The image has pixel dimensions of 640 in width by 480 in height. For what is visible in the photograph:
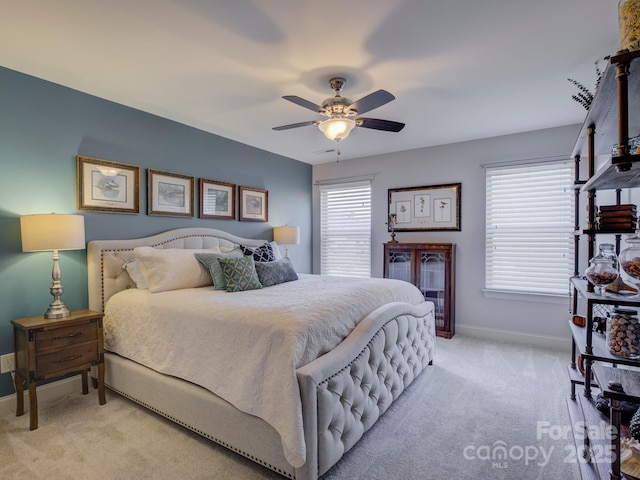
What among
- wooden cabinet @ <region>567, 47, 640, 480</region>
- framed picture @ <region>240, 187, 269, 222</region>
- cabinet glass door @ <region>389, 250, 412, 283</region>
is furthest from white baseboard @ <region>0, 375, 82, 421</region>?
cabinet glass door @ <region>389, 250, 412, 283</region>

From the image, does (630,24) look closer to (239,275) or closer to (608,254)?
(608,254)

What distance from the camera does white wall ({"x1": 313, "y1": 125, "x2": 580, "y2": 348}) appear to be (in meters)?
3.86

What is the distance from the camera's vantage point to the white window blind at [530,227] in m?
3.82

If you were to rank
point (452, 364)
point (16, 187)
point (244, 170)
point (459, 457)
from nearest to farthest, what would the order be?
point (459, 457) → point (16, 187) → point (452, 364) → point (244, 170)

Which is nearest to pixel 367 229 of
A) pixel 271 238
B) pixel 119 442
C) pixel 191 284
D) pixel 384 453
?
pixel 271 238

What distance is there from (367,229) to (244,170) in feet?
6.85

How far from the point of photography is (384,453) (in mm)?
1986

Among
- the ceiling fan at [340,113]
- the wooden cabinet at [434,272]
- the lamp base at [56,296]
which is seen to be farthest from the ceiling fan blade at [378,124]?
the lamp base at [56,296]

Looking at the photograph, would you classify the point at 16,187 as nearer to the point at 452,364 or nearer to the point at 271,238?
the point at 271,238

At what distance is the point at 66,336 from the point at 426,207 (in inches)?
166

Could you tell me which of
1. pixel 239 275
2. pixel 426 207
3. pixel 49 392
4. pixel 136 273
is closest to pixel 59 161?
pixel 136 273

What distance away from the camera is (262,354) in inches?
69.9

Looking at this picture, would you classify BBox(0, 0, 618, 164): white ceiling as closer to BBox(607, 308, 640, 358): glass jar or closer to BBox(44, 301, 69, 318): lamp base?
BBox(607, 308, 640, 358): glass jar

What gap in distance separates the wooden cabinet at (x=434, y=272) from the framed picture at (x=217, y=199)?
2.27m
